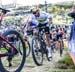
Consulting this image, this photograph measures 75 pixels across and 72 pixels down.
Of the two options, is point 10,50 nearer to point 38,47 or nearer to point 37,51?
point 37,51

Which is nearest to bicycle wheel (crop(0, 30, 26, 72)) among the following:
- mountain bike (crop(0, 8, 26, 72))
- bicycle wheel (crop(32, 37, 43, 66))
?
mountain bike (crop(0, 8, 26, 72))

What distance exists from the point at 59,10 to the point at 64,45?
104cm

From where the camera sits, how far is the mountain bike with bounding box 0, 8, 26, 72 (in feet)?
17.6

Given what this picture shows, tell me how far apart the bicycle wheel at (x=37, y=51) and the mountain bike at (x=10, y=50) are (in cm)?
140

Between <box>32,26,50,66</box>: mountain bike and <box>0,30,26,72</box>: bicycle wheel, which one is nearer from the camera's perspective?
<box>0,30,26,72</box>: bicycle wheel

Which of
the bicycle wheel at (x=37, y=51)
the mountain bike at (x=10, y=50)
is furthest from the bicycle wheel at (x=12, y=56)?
the bicycle wheel at (x=37, y=51)

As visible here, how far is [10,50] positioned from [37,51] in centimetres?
222

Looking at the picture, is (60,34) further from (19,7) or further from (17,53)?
(17,53)

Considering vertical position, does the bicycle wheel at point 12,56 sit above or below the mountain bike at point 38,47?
above

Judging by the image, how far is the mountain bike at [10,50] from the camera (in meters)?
5.36

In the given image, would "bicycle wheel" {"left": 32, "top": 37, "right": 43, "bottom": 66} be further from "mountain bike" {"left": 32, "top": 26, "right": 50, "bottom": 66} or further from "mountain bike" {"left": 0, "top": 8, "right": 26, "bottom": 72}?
"mountain bike" {"left": 0, "top": 8, "right": 26, "bottom": 72}

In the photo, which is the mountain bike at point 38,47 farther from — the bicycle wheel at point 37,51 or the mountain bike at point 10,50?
the mountain bike at point 10,50

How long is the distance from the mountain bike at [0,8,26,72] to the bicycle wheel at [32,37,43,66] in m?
1.40

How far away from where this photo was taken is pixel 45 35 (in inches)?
334
